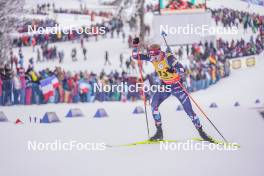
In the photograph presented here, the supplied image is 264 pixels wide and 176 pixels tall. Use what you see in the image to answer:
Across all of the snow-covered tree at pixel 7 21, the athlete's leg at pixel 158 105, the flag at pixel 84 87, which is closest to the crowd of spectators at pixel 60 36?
the snow-covered tree at pixel 7 21

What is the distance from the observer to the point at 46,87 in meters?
13.6

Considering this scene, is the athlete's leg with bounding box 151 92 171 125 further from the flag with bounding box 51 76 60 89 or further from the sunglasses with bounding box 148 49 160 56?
the flag with bounding box 51 76 60 89

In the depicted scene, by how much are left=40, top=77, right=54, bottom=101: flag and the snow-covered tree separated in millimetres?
3384

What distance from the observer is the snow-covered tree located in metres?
15.9

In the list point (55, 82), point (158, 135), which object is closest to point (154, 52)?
point (158, 135)

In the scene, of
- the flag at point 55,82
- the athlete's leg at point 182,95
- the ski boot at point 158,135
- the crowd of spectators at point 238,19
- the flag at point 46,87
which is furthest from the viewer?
the crowd of spectators at point 238,19

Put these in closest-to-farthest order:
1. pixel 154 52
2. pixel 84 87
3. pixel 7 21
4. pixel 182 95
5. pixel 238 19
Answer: pixel 154 52 < pixel 182 95 < pixel 84 87 < pixel 7 21 < pixel 238 19

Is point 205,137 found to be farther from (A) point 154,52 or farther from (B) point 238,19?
(B) point 238,19

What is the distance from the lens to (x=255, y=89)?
15.1m

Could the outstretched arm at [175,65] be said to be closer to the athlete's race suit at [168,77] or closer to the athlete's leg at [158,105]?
the athlete's race suit at [168,77]

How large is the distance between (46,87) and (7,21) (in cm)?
447

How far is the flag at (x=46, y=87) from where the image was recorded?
44.3 ft

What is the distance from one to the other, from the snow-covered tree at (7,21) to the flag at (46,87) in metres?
3.38

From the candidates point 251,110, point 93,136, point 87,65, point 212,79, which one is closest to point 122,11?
point 87,65
